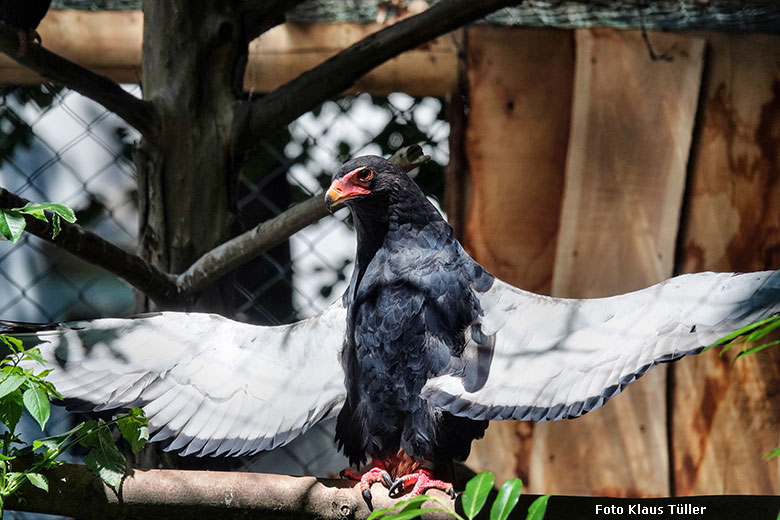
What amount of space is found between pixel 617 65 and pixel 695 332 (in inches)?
44.1

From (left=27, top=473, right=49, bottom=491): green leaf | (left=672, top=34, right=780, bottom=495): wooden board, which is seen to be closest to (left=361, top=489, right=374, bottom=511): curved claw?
(left=27, top=473, right=49, bottom=491): green leaf

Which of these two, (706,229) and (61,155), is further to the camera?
(61,155)

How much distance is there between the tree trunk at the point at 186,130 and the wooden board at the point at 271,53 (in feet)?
1.55

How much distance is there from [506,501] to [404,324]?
592 mm

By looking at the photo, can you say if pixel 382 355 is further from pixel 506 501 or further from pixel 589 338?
pixel 506 501

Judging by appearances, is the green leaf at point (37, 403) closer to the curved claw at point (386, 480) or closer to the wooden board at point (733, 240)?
the curved claw at point (386, 480)

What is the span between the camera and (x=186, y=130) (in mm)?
1828

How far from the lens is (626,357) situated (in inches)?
53.2

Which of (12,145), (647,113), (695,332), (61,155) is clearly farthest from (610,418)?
(12,145)

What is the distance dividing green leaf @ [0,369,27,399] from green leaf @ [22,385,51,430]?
2 cm

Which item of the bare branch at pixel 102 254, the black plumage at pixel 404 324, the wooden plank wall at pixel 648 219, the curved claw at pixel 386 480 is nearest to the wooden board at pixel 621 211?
the wooden plank wall at pixel 648 219

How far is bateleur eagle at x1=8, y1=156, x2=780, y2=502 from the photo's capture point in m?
1.43

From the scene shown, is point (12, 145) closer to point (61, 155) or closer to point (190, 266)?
point (61, 155)

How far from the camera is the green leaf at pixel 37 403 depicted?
1.25m
